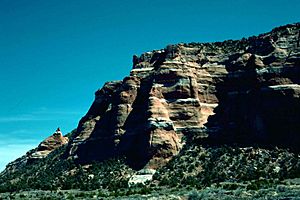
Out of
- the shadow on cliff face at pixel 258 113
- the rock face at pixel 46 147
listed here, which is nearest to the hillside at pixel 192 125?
the shadow on cliff face at pixel 258 113

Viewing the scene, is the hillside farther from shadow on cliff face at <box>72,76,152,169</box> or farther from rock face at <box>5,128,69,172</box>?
rock face at <box>5,128,69,172</box>

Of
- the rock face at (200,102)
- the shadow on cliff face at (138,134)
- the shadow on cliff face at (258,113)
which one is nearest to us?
the shadow on cliff face at (258,113)

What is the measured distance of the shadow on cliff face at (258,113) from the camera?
9650cm

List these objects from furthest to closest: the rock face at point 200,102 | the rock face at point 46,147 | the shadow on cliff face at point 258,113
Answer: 1. the rock face at point 46,147
2. the rock face at point 200,102
3. the shadow on cliff face at point 258,113

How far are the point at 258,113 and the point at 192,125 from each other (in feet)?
49.9

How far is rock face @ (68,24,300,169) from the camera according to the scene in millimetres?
99625

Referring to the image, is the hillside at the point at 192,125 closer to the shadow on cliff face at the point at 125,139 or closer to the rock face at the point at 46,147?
the shadow on cliff face at the point at 125,139

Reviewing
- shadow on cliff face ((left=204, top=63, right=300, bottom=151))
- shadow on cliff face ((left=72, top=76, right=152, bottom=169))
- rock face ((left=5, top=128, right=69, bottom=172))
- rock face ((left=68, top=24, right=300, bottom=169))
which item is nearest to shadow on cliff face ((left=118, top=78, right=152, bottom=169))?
shadow on cliff face ((left=72, top=76, right=152, bottom=169))

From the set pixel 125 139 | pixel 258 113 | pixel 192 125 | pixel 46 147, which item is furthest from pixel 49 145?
pixel 258 113

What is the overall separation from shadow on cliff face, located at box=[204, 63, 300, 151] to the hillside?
0.22 meters

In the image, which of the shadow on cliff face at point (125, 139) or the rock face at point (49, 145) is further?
the rock face at point (49, 145)

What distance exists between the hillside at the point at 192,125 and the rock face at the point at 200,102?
9.0 inches

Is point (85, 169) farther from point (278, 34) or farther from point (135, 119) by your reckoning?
point (278, 34)

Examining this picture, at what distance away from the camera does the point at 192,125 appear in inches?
4230
